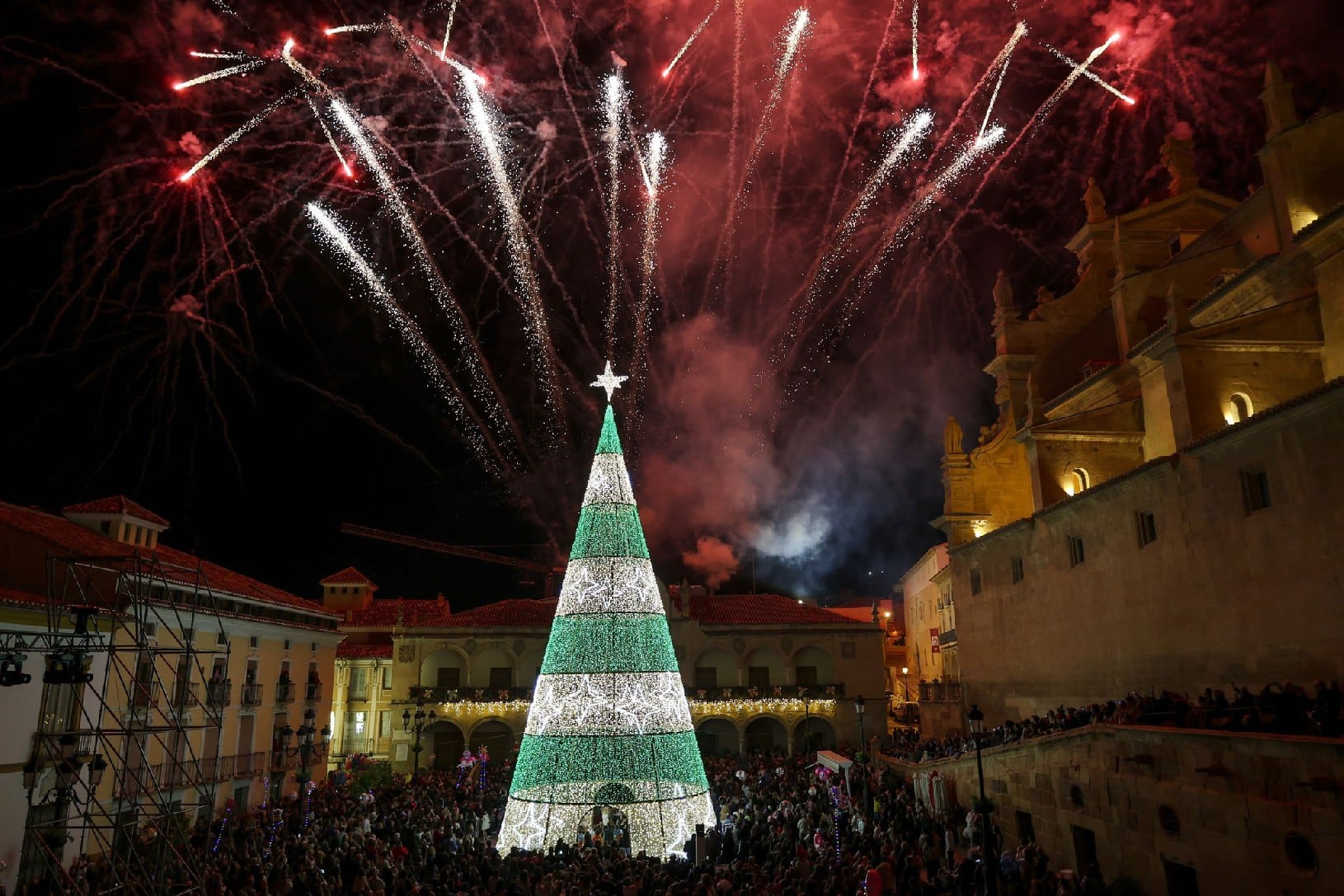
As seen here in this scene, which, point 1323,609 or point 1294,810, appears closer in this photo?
point 1294,810

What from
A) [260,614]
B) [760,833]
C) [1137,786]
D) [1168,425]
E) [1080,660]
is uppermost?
[1168,425]

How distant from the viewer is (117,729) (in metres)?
19.0

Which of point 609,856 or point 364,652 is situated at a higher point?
point 364,652

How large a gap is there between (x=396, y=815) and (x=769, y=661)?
3056 cm

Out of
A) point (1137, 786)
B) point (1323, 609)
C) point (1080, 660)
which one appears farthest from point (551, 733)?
point (1323, 609)

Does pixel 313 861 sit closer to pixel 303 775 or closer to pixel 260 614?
pixel 303 775

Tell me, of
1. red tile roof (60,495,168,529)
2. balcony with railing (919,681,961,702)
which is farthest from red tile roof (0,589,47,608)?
balcony with railing (919,681,961,702)

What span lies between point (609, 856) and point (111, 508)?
2202cm

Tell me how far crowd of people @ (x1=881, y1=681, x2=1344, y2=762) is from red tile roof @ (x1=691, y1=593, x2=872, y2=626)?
30.3 meters

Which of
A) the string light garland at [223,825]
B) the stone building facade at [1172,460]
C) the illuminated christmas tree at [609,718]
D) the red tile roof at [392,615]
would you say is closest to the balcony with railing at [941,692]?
the stone building facade at [1172,460]

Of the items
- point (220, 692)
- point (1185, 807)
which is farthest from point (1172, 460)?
point (220, 692)

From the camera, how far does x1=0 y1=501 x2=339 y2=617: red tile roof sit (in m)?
21.6

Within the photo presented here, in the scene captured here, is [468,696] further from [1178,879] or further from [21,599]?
[1178,879]

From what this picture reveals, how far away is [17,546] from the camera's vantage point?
21250mm
